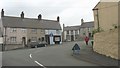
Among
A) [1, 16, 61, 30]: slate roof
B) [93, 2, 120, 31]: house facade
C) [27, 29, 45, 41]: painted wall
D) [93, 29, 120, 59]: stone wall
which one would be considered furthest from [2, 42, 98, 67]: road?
[27, 29, 45, 41]: painted wall

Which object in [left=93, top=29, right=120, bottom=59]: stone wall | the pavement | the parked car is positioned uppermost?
[left=93, top=29, right=120, bottom=59]: stone wall

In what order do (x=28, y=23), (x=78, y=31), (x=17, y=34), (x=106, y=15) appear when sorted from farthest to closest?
1. (x=78, y=31)
2. (x=28, y=23)
3. (x=17, y=34)
4. (x=106, y=15)

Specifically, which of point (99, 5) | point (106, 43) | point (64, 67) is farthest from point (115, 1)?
point (64, 67)

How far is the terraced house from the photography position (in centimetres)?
7500

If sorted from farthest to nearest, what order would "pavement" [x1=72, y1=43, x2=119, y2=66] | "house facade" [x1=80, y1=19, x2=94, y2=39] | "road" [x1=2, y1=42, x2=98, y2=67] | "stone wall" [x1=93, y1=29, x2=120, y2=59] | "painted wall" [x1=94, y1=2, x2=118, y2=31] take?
1. "house facade" [x1=80, y1=19, x2=94, y2=39]
2. "painted wall" [x1=94, y1=2, x2=118, y2=31]
3. "stone wall" [x1=93, y1=29, x2=120, y2=59]
4. "road" [x1=2, y1=42, x2=98, y2=67]
5. "pavement" [x1=72, y1=43, x2=119, y2=66]

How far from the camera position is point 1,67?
61.5 feet

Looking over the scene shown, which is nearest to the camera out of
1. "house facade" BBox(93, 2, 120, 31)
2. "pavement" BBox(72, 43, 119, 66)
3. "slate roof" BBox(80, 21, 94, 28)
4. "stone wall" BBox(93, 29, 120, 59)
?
"pavement" BBox(72, 43, 119, 66)

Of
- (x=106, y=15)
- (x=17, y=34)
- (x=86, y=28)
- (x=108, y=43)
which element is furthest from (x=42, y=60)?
(x=86, y=28)

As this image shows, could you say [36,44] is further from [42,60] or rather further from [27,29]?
[42,60]

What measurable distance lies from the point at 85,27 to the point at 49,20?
2105 cm

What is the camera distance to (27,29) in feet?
261

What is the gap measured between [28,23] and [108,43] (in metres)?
56.5

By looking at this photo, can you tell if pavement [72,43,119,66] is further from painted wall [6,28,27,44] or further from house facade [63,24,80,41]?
house facade [63,24,80,41]

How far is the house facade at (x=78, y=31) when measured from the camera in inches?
4094
